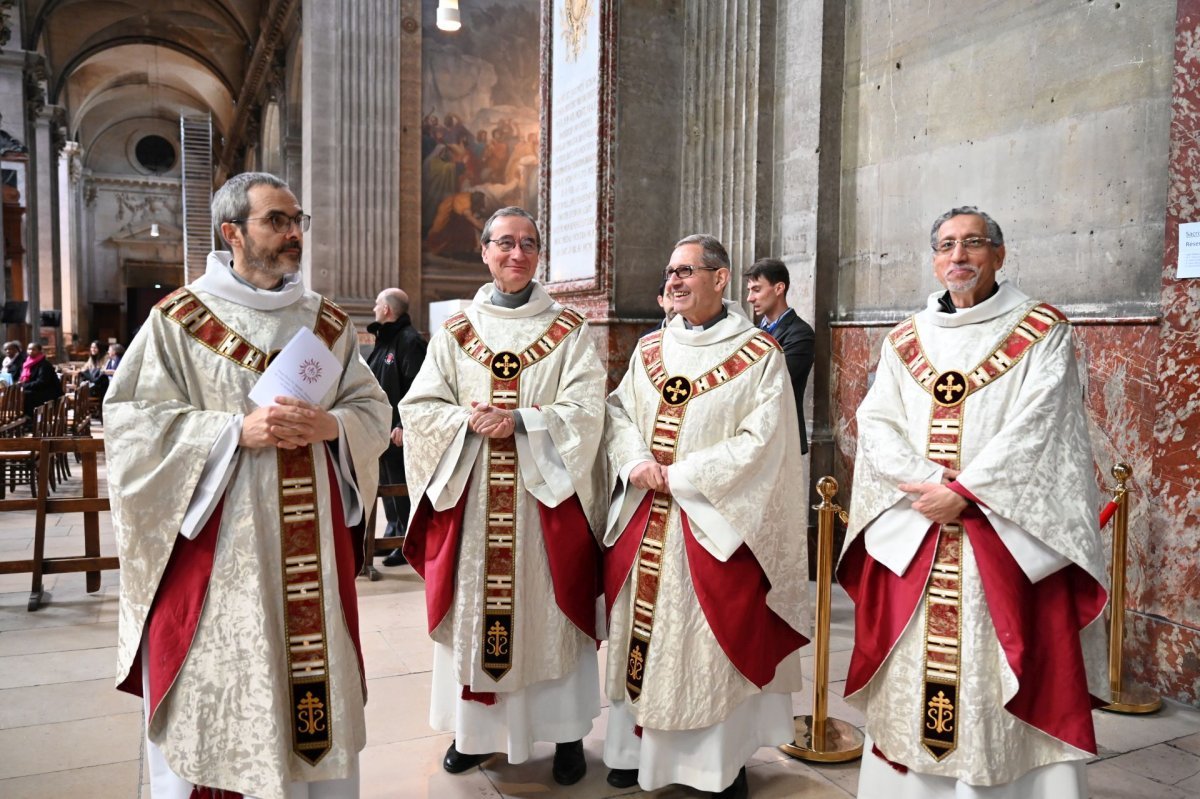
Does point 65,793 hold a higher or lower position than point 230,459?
lower

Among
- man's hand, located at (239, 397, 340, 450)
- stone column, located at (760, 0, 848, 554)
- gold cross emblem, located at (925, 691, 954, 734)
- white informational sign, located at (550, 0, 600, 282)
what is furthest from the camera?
white informational sign, located at (550, 0, 600, 282)

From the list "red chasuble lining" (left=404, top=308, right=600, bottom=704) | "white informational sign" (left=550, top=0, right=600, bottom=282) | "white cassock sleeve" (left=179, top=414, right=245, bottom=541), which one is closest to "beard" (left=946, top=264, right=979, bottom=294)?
"red chasuble lining" (left=404, top=308, right=600, bottom=704)

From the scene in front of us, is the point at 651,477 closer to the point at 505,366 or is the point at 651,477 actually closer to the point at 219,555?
the point at 505,366

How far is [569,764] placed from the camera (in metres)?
3.06

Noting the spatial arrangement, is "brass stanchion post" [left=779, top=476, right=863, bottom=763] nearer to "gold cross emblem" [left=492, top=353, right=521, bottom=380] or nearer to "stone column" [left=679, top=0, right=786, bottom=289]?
"gold cross emblem" [left=492, top=353, right=521, bottom=380]

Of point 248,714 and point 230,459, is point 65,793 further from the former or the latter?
point 230,459

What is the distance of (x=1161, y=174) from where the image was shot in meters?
3.79

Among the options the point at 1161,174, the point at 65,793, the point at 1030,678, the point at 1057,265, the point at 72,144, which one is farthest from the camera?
the point at 72,144

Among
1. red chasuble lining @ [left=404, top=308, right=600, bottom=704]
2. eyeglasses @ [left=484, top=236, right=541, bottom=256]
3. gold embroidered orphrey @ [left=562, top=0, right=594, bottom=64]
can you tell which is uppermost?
gold embroidered orphrey @ [left=562, top=0, right=594, bottom=64]

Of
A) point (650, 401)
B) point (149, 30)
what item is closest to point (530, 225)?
point (650, 401)

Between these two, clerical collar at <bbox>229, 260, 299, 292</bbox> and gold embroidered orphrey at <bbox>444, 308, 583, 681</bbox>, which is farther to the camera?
gold embroidered orphrey at <bbox>444, 308, 583, 681</bbox>

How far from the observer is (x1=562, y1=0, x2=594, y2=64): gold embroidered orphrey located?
6.29 m

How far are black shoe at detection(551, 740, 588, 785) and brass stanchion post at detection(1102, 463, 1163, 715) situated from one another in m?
2.11

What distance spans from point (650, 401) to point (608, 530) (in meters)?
0.44
